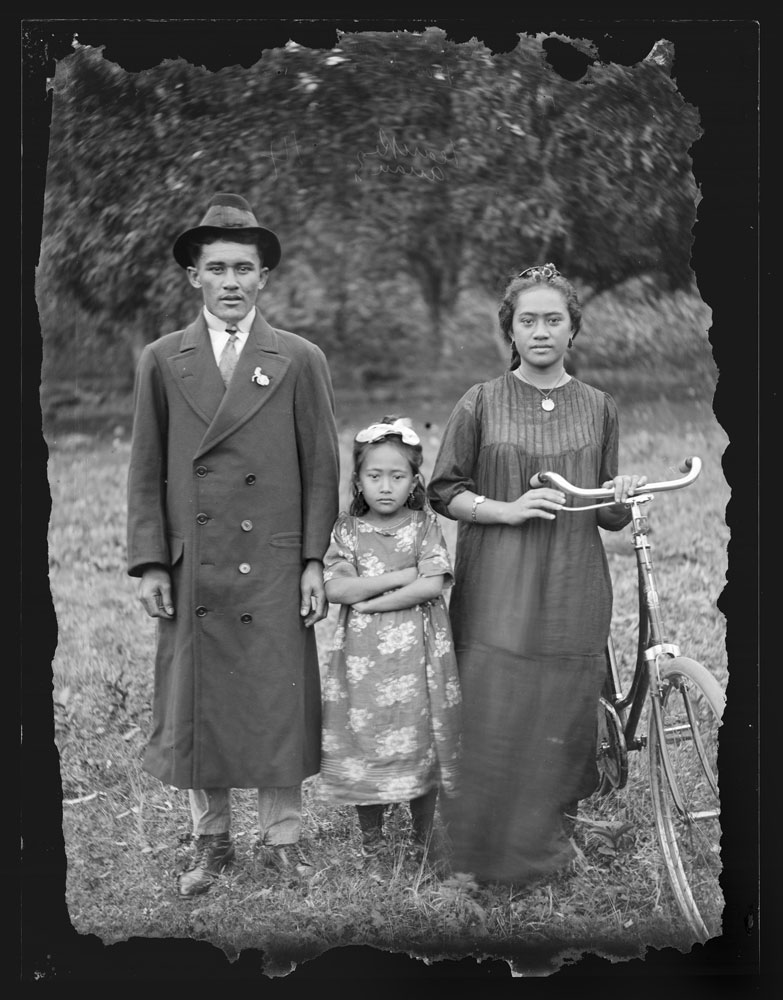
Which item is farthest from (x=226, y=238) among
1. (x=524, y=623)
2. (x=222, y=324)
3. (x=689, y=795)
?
(x=689, y=795)

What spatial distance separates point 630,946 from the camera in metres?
5.26

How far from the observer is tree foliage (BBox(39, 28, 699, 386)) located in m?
5.29

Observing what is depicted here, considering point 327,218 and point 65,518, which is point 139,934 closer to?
point 65,518

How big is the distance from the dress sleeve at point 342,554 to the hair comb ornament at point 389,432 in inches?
12.4

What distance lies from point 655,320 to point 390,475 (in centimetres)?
137

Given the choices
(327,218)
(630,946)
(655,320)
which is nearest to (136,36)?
(327,218)

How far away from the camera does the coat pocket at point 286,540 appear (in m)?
4.98

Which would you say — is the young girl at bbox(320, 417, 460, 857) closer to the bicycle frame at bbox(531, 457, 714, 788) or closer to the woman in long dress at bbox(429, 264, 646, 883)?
the woman in long dress at bbox(429, 264, 646, 883)

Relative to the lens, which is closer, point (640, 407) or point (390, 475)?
point (390, 475)

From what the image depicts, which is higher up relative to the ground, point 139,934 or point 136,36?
point 136,36

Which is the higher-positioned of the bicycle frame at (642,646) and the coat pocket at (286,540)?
the coat pocket at (286,540)

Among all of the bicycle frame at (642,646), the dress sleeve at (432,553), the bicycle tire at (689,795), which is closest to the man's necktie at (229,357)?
the dress sleeve at (432,553)

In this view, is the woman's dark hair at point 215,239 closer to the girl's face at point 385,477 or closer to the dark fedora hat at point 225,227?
the dark fedora hat at point 225,227

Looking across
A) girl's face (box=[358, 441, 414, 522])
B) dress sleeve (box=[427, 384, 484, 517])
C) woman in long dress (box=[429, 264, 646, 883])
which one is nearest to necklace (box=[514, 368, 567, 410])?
woman in long dress (box=[429, 264, 646, 883])
